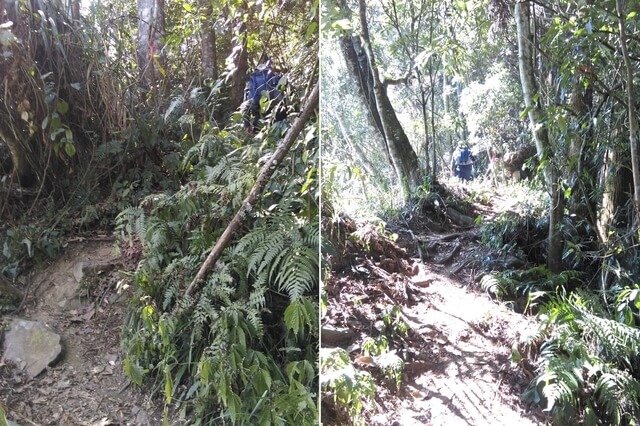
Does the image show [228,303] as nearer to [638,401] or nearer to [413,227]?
[413,227]

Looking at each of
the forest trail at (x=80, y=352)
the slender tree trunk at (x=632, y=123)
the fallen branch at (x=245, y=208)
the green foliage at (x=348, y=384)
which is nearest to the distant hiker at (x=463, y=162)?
the slender tree trunk at (x=632, y=123)

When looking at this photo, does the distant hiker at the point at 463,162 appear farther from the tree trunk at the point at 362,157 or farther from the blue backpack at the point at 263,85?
the blue backpack at the point at 263,85

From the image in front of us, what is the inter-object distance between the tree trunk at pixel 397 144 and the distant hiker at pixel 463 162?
0.07 m

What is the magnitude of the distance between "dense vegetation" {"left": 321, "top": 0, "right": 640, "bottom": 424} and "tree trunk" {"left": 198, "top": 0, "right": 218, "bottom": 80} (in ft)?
3.74

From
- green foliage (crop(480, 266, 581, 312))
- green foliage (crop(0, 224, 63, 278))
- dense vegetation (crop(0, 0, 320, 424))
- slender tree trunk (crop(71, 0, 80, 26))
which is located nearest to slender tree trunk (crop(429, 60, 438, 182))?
green foliage (crop(480, 266, 581, 312))

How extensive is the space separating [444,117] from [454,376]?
51 cm

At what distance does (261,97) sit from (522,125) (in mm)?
1216

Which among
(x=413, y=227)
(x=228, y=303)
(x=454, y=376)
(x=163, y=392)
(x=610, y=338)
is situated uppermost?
(x=413, y=227)

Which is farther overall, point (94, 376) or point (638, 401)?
point (94, 376)

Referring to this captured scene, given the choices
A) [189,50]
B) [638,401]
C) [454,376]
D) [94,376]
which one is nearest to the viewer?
[638,401]

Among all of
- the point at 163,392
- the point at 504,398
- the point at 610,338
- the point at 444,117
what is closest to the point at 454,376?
the point at 504,398

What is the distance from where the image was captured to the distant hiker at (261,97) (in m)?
1.96

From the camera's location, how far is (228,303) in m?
1.57

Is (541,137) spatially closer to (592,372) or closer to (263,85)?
(592,372)
